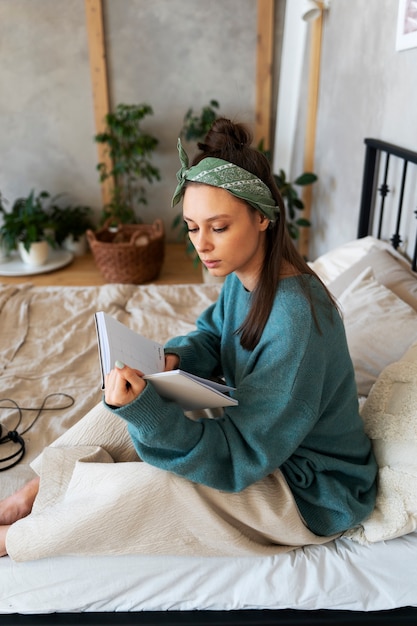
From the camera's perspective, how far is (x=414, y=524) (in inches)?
42.0

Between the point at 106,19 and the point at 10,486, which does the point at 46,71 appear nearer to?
the point at 106,19

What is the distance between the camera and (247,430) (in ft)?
3.16

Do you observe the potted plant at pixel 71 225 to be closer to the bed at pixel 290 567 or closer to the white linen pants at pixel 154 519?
the bed at pixel 290 567

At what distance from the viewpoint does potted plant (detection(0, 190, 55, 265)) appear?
3.47 meters

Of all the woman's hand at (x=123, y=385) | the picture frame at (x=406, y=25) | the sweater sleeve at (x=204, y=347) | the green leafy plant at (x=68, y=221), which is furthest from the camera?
the green leafy plant at (x=68, y=221)

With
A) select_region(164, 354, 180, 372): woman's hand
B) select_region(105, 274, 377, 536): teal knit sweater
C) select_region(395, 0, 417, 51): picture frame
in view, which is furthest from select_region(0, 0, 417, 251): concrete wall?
select_region(105, 274, 377, 536): teal knit sweater

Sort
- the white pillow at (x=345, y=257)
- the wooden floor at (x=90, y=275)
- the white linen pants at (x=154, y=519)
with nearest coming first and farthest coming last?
1. the white linen pants at (x=154, y=519)
2. the white pillow at (x=345, y=257)
3. the wooden floor at (x=90, y=275)

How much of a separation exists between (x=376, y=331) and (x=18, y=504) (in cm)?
96

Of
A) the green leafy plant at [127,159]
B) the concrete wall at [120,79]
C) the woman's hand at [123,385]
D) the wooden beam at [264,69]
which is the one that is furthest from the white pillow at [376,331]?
the green leafy plant at [127,159]

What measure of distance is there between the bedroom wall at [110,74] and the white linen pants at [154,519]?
306 centimetres

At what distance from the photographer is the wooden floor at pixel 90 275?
3410mm

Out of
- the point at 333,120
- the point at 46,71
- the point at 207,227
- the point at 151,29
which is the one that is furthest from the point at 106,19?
the point at 207,227

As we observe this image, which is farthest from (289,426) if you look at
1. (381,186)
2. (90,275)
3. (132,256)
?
(90,275)

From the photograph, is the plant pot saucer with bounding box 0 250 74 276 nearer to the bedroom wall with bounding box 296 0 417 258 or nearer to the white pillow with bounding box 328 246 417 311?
the bedroom wall with bounding box 296 0 417 258
